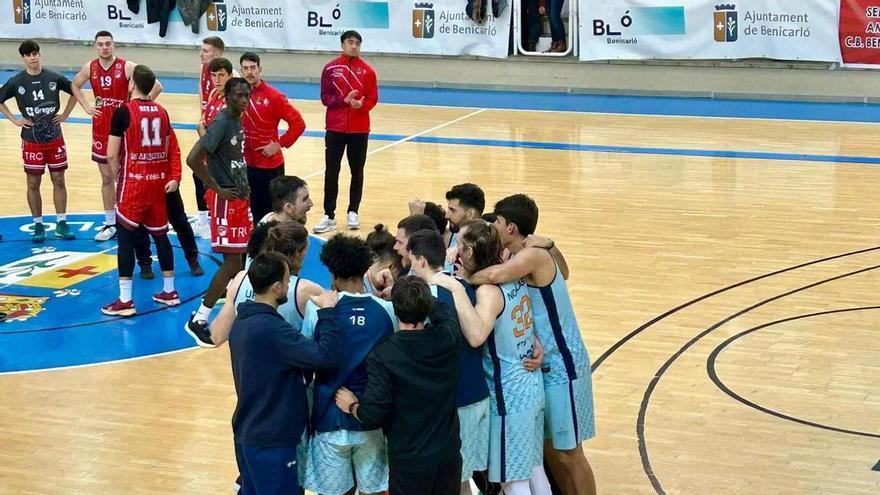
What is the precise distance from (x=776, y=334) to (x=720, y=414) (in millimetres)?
1708

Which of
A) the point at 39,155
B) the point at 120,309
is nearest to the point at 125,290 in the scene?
the point at 120,309

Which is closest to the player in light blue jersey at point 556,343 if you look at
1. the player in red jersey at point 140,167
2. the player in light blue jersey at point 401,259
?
the player in light blue jersey at point 401,259

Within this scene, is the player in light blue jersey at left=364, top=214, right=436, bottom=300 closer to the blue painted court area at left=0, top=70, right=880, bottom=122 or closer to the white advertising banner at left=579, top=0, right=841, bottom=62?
the blue painted court area at left=0, top=70, right=880, bottom=122

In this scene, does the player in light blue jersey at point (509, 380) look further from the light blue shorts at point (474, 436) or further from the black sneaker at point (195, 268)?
the black sneaker at point (195, 268)

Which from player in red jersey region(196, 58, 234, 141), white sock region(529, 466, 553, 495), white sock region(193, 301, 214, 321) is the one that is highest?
player in red jersey region(196, 58, 234, 141)

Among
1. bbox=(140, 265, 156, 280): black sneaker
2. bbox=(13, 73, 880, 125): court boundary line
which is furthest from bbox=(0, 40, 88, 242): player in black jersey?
bbox=(13, 73, 880, 125): court boundary line

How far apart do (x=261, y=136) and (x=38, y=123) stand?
2545mm

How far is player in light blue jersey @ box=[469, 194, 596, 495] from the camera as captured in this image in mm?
5465

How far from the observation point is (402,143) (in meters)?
16.8

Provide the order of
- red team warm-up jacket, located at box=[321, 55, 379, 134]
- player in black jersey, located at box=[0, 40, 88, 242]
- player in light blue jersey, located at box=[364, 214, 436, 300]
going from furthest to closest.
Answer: red team warm-up jacket, located at box=[321, 55, 379, 134] → player in black jersey, located at box=[0, 40, 88, 242] → player in light blue jersey, located at box=[364, 214, 436, 300]

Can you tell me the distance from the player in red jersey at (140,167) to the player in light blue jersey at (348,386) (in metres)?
4.56

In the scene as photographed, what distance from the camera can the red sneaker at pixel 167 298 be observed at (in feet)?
32.0

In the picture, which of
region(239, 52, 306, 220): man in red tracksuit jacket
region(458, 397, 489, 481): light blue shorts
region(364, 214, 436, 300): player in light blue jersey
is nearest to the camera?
region(458, 397, 489, 481): light blue shorts

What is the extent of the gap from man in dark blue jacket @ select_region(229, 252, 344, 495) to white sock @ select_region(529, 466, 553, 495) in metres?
1.11
